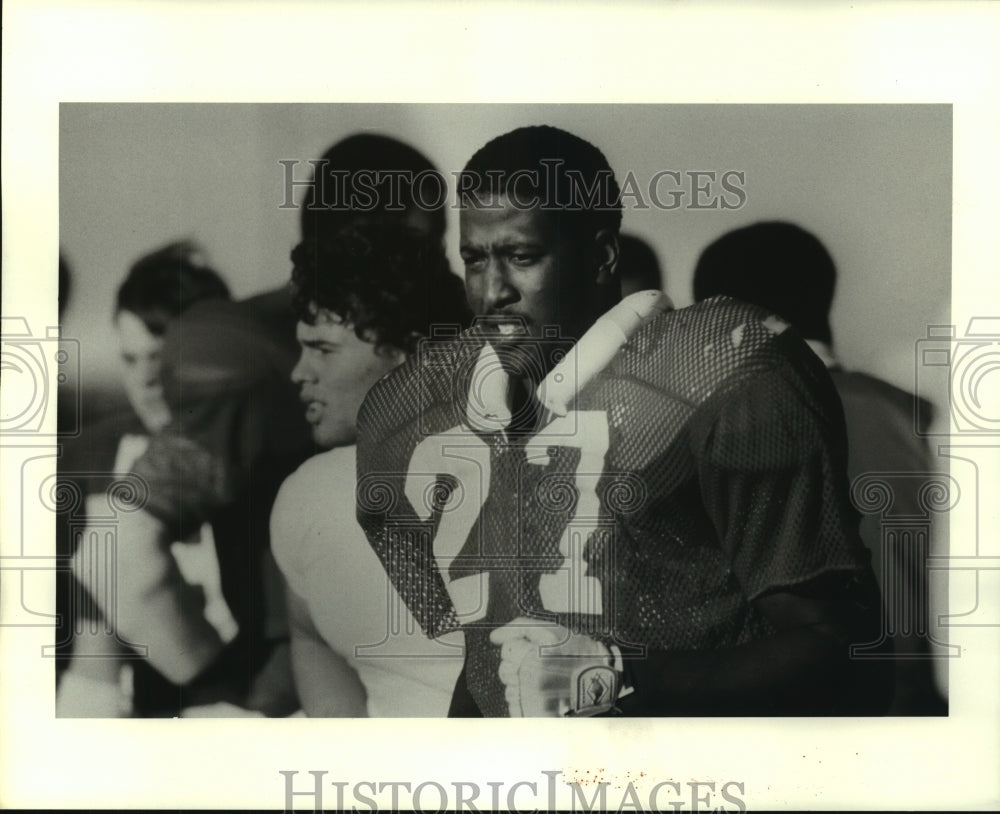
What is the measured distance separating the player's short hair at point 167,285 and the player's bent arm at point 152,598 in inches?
26.1

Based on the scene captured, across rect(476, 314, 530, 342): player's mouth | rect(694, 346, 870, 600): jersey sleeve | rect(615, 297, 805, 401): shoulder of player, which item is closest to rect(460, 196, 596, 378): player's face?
rect(476, 314, 530, 342): player's mouth

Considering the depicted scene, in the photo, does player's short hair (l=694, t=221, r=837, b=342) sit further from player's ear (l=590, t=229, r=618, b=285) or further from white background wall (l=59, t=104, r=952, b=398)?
player's ear (l=590, t=229, r=618, b=285)

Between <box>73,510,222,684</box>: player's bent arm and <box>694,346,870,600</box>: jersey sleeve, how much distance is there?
1729 mm

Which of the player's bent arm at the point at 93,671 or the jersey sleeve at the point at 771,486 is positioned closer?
the jersey sleeve at the point at 771,486

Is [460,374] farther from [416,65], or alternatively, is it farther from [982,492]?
[982,492]

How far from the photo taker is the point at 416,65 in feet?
9.99

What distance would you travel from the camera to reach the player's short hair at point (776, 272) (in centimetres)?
301

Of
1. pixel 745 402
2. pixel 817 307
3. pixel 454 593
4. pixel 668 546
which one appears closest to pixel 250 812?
pixel 454 593

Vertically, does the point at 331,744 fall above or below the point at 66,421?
below

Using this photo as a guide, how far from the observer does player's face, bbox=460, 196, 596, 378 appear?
3016mm

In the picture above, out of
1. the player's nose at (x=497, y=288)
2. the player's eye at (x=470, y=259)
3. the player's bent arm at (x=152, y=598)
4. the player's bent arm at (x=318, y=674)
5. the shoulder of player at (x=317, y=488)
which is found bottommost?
the player's bent arm at (x=318, y=674)

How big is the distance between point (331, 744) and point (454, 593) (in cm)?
66

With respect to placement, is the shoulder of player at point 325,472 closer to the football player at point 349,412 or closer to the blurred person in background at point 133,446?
the football player at point 349,412

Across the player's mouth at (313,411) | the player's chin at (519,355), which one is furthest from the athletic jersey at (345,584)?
the player's chin at (519,355)
